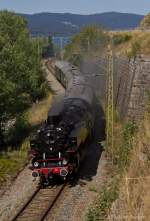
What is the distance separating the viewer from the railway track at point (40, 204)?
61.5 ft

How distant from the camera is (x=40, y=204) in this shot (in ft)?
66.0

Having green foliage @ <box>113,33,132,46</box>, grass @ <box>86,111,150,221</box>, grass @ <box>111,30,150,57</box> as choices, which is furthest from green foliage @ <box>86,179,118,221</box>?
green foliage @ <box>113,33,132,46</box>

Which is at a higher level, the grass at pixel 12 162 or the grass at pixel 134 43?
the grass at pixel 134 43

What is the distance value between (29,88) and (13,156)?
1179 centimetres

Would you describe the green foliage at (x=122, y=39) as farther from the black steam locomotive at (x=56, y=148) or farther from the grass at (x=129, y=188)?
the black steam locomotive at (x=56, y=148)

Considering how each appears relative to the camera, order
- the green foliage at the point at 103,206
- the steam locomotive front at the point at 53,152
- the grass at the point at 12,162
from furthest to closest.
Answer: the grass at the point at 12,162 < the steam locomotive front at the point at 53,152 < the green foliage at the point at 103,206

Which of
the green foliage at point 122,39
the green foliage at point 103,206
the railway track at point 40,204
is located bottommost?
the railway track at point 40,204

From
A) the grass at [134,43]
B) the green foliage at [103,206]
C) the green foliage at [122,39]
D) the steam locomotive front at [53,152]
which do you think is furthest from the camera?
the green foliage at [122,39]

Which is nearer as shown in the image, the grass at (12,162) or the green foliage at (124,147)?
the green foliage at (124,147)

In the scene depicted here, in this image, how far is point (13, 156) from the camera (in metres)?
28.5

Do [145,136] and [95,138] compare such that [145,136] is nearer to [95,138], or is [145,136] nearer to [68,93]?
[95,138]

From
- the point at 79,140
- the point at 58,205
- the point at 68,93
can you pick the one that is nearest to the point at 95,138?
the point at 68,93

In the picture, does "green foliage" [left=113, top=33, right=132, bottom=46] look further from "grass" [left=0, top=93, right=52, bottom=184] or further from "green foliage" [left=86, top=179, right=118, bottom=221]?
"green foliage" [left=86, top=179, right=118, bottom=221]

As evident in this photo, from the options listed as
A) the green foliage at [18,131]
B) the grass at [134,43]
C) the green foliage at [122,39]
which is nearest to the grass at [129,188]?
the green foliage at [18,131]
